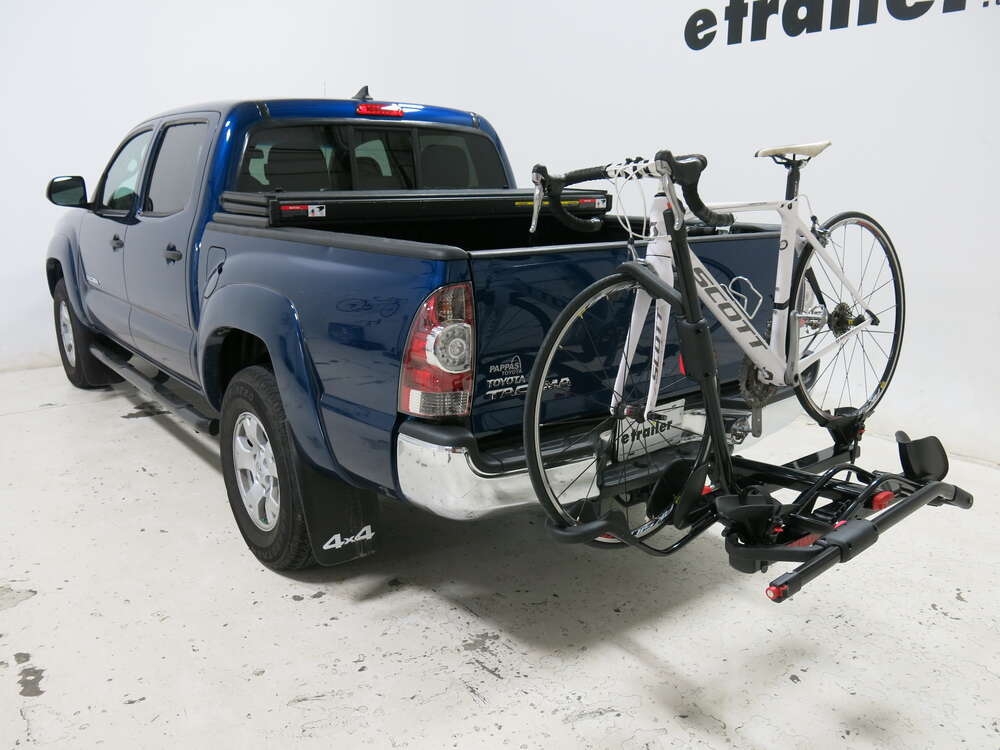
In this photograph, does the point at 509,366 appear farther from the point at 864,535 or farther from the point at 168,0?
the point at 168,0

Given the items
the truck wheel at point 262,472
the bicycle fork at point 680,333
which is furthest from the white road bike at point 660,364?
the truck wheel at point 262,472

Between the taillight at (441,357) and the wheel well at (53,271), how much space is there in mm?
3904

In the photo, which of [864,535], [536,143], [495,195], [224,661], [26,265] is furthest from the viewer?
[26,265]

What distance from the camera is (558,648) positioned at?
2.44 meters

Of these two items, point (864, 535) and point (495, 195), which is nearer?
point (864, 535)

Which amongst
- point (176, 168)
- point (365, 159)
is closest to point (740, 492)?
point (365, 159)

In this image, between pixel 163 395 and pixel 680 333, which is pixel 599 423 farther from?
pixel 163 395

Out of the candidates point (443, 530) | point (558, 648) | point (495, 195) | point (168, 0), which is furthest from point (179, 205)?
point (168, 0)

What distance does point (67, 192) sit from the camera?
4.11m

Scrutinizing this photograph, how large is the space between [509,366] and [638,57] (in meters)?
3.65

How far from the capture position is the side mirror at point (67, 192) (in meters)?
4.09

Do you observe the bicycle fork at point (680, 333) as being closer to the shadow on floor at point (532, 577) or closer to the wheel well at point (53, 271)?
the shadow on floor at point (532, 577)

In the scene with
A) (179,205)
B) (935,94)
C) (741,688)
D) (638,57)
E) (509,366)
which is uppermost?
(638,57)

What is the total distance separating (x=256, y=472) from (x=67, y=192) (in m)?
2.18
